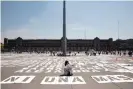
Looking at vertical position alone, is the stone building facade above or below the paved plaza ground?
above

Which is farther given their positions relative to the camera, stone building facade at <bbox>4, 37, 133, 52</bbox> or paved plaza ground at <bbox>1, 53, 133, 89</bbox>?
stone building facade at <bbox>4, 37, 133, 52</bbox>

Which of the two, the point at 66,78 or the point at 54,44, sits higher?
the point at 54,44

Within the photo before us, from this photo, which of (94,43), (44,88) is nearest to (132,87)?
(44,88)

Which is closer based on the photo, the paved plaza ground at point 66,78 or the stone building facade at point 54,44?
the paved plaza ground at point 66,78

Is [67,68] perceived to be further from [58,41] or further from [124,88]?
[58,41]

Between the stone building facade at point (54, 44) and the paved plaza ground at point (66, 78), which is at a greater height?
the stone building facade at point (54, 44)

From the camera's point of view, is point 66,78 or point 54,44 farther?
point 54,44

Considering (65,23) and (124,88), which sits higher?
(65,23)

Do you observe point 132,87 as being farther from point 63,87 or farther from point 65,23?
point 65,23

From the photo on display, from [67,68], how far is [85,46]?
584 feet

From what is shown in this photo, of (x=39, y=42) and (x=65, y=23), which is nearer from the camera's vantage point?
(x=65, y=23)

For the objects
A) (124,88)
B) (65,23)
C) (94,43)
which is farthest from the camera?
(94,43)

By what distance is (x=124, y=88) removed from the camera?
43.2ft

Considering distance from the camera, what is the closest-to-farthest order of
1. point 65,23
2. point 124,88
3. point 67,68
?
1. point 124,88
2. point 67,68
3. point 65,23
